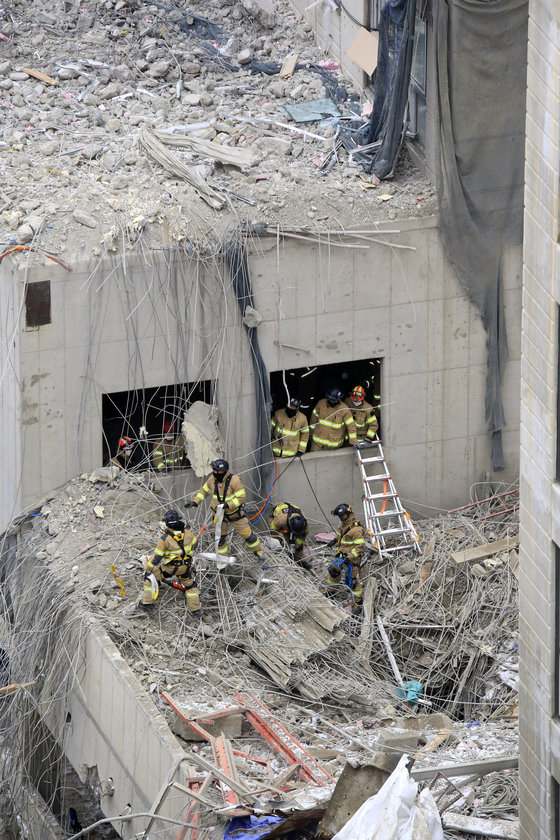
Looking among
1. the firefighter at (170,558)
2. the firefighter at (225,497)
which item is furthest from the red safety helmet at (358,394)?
the firefighter at (170,558)

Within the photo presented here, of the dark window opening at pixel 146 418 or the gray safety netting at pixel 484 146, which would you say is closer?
the gray safety netting at pixel 484 146

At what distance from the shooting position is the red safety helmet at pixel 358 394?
20.7 metres

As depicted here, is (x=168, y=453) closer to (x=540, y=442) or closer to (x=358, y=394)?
(x=358, y=394)

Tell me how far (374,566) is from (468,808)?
19.1ft

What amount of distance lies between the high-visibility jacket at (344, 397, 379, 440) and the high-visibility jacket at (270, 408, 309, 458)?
677 mm

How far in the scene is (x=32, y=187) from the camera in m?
20.3

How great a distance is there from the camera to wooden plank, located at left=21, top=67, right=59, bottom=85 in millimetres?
23234

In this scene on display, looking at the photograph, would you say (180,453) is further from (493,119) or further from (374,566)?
(493,119)

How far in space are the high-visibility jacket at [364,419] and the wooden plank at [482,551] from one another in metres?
1.95

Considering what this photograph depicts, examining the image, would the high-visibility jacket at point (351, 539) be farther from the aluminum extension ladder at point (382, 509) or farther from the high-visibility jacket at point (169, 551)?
the high-visibility jacket at point (169, 551)

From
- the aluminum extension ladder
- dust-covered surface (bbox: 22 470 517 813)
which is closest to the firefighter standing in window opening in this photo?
dust-covered surface (bbox: 22 470 517 813)

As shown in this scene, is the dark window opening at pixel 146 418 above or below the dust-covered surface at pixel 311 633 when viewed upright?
above

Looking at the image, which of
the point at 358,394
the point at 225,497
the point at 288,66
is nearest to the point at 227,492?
the point at 225,497

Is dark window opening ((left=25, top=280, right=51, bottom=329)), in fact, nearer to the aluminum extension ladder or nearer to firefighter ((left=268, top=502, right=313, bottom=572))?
firefighter ((left=268, top=502, right=313, bottom=572))
